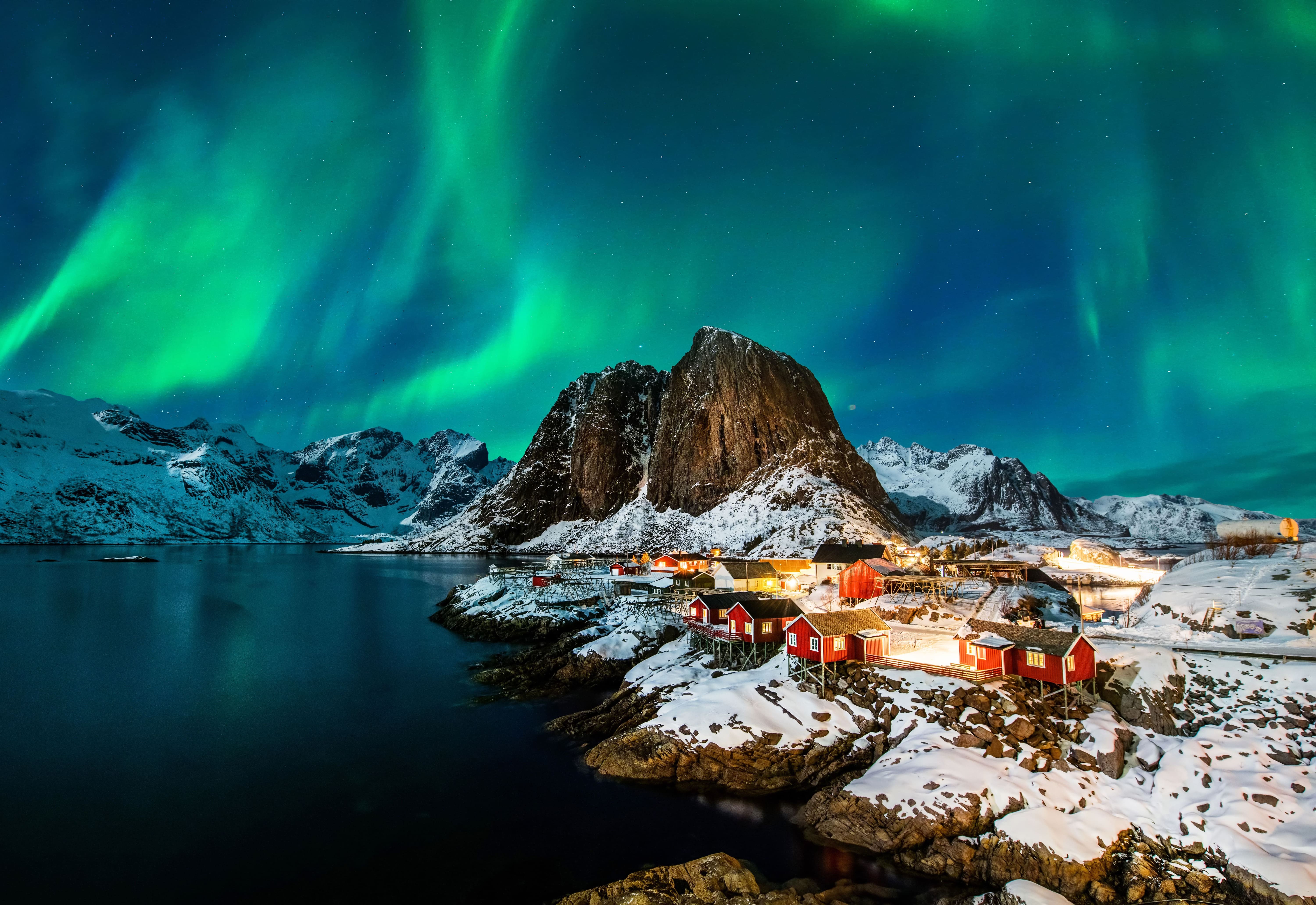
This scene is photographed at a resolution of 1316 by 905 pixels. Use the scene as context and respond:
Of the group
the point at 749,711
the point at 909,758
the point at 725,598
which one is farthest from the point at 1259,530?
the point at 749,711

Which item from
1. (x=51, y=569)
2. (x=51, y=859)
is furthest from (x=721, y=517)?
(x=51, y=569)

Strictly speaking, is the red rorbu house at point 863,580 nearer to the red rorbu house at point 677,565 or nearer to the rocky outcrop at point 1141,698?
the rocky outcrop at point 1141,698

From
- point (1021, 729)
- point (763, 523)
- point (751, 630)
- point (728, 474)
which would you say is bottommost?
point (1021, 729)

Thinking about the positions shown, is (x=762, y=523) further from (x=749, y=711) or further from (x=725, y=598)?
(x=749, y=711)

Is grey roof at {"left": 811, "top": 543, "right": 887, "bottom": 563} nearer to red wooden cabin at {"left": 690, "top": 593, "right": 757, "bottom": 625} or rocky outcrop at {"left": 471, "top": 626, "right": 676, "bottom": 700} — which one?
red wooden cabin at {"left": 690, "top": 593, "right": 757, "bottom": 625}

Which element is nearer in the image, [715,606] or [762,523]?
[715,606]

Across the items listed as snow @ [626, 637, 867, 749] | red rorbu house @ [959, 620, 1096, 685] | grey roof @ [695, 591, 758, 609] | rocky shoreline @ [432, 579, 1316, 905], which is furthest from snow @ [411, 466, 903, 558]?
rocky shoreline @ [432, 579, 1316, 905]
